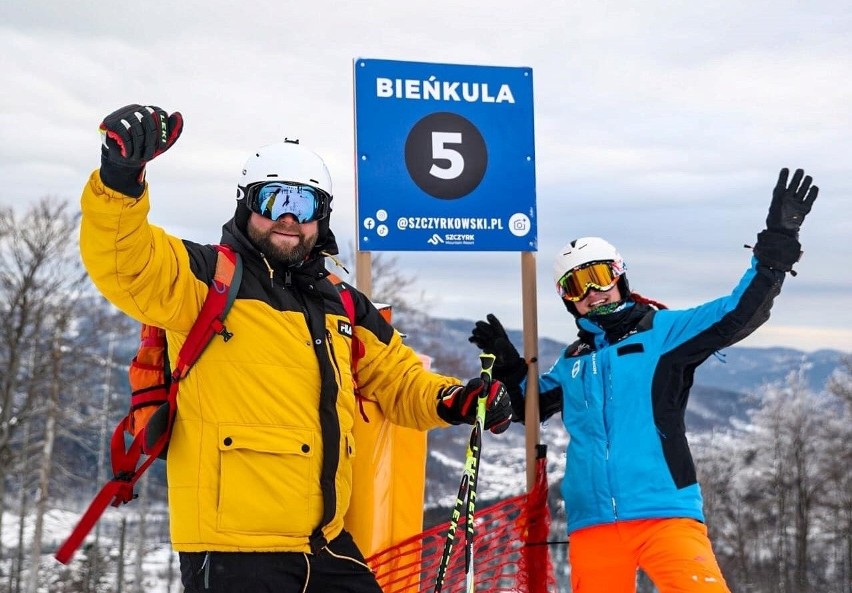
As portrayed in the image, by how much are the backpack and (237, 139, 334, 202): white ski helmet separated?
37 centimetres

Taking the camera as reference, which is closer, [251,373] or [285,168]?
[251,373]

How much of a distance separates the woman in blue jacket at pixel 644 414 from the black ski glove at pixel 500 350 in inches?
11.1

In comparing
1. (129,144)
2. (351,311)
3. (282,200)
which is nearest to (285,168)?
(282,200)

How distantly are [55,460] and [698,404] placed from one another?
180ft

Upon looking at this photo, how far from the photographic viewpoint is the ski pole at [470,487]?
383cm

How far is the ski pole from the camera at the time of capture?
3832 millimetres

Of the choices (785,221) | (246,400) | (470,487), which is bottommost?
(470,487)

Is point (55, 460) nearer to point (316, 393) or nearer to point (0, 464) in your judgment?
point (0, 464)

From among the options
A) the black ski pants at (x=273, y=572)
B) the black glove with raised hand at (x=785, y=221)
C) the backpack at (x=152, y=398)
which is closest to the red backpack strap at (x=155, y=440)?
the backpack at (x=152, y=398)

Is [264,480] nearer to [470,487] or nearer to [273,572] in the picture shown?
[273,572]

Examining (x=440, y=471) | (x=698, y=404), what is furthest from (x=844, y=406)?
(x=698, y=404)

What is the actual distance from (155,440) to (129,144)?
1.09 metres

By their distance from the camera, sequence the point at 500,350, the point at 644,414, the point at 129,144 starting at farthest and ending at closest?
the point at 500,350 → the point at 644,414 → the point at 129,144

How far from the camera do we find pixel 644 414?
14.5 ft
